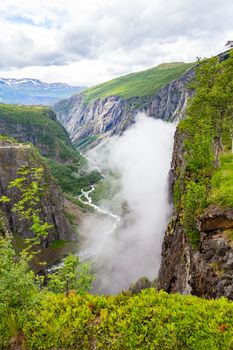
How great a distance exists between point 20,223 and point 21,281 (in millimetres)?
160957

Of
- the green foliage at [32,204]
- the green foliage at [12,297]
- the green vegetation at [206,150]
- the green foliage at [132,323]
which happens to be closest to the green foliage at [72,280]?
the green foliage at [32,204]

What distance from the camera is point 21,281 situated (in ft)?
76.3

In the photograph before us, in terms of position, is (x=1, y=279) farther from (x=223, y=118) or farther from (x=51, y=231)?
(x=51, y=231)

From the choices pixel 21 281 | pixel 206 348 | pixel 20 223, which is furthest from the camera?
pixel 20 223

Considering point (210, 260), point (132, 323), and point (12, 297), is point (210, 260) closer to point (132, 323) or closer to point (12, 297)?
point (132, 323)

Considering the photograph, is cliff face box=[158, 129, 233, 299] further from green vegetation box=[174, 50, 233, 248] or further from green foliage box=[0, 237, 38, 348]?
green foliage box=[0, 237, 38, 348]

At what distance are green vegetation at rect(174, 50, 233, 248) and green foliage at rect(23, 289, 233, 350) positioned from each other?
Result: 1893cm

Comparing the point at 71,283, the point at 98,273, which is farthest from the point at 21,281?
the point at 98,273

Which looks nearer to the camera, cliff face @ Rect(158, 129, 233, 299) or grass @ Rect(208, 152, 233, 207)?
cliff face @ Rect(158, 129, 233, 299)

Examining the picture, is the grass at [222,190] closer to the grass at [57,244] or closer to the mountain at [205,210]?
the mountain at [205,210]

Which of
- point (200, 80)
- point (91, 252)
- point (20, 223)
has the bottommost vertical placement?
point (91, 252)

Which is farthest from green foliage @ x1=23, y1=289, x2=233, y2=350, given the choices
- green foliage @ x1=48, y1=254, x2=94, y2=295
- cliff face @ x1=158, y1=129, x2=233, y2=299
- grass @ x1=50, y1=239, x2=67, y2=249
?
grass @ x1=50, y1=239, x2=67, y2=249

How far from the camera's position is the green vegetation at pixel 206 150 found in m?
41.1

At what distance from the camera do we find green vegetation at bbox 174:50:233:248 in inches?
1618
